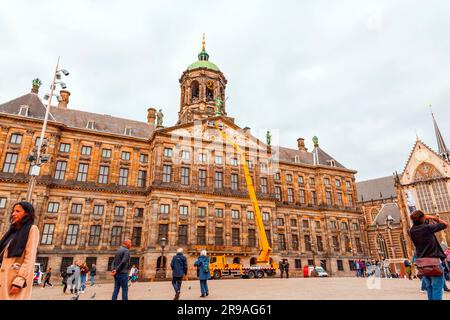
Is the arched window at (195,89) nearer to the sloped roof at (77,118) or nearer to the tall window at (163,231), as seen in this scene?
the sloped roof at (77,118)

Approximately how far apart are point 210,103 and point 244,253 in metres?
25.1

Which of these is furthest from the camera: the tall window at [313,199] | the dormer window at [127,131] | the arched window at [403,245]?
the arched window at [403,245]

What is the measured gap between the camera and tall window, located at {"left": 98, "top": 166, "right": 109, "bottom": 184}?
36.6 meters

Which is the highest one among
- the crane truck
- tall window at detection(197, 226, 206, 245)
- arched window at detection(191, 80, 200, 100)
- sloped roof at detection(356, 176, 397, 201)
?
arched window at detection(191, 80, 200, 100)

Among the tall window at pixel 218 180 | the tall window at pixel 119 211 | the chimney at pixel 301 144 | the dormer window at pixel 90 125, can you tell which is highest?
the chimney at pixel 301 144

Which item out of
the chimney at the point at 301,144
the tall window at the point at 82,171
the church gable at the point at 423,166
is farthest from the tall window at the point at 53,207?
the church gable at the point at 423,166

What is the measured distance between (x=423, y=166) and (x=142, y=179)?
55055 millimetres

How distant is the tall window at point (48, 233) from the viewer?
31.7 m

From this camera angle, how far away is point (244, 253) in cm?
3703

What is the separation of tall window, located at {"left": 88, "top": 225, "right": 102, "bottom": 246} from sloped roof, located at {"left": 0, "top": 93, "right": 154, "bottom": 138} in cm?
1337

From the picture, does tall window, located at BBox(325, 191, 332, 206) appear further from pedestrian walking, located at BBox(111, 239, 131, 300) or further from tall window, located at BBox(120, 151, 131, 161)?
pedestrian walking, located at BBox(111, 239, 131, 300)

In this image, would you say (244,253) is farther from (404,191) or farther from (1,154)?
(404,191)

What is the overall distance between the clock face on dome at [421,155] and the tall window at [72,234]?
2490 inches

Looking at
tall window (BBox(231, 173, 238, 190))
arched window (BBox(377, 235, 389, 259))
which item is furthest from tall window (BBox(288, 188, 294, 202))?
arched window (BBox(377, 235, 389, 259))
